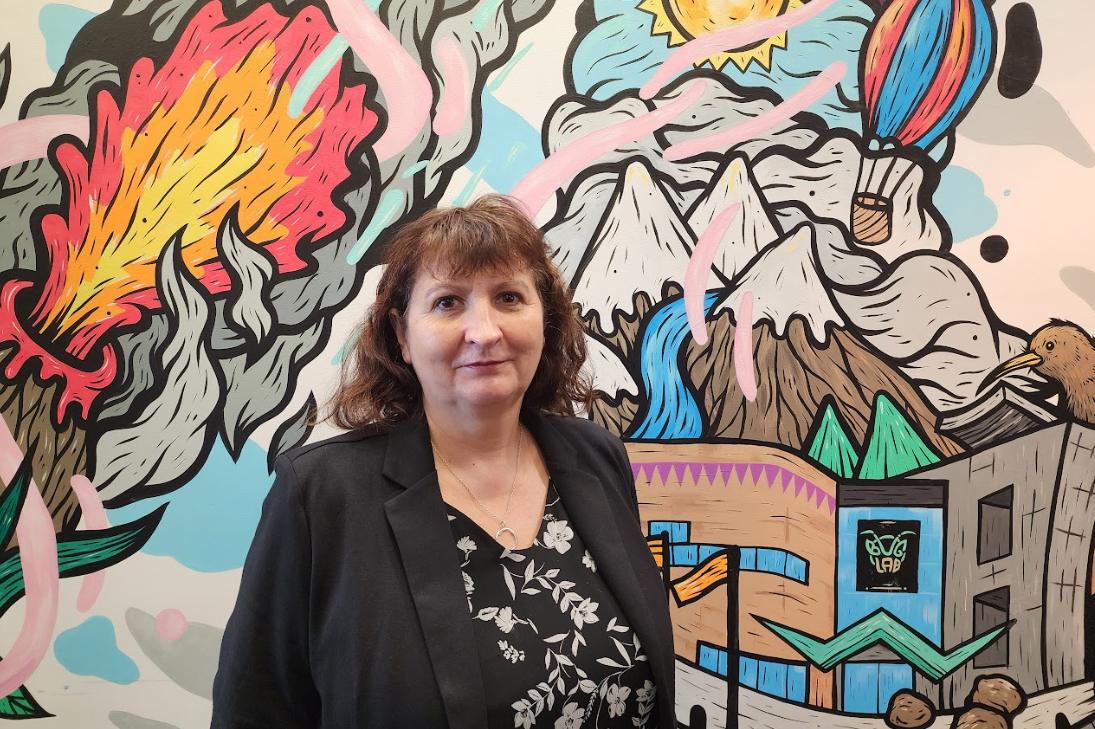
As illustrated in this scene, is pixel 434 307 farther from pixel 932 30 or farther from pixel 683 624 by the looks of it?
pixel 932 30

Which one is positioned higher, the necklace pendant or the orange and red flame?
the orange and red flame

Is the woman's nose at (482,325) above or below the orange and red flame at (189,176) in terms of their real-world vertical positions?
below

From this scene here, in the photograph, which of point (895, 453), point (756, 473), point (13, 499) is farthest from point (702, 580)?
point (13, 499)

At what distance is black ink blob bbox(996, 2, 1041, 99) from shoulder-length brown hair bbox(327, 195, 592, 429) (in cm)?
123

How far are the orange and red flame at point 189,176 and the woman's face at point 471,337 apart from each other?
2.27 feet

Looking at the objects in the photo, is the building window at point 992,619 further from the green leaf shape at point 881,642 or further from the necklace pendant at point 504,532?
the necklace pendant at point 504,532

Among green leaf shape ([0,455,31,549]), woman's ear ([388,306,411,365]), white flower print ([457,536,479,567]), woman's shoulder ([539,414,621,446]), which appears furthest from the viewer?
green leaf shape ([0,455,31,549])

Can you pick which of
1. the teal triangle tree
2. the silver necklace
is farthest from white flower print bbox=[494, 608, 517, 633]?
the teal triangle tree

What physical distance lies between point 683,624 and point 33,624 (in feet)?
4.92

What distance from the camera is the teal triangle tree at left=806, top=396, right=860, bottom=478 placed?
1805 millimetres

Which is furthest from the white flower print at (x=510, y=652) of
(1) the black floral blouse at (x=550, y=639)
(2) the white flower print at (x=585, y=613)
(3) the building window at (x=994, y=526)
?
(3) the building window at (x=994, y=526)

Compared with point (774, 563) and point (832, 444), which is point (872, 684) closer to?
point (774, 563)

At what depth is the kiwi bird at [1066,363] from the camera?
181 cm

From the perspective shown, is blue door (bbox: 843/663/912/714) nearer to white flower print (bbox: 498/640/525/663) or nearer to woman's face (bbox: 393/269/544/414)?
white flower print (bbox: 498/640/525/663)
